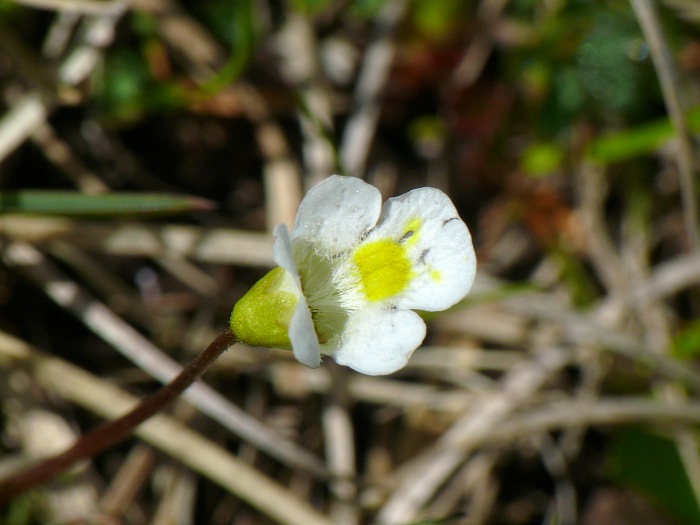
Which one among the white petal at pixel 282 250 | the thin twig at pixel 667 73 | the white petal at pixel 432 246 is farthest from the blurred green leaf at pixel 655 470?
the white petal at pixel 282 250

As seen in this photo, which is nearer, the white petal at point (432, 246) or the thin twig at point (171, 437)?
the white petal at point (432, 246)

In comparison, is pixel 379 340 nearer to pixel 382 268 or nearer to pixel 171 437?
pixel 382 268

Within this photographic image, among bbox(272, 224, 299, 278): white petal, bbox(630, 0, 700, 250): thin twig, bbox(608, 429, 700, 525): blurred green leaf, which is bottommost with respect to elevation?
bbox(272, 224, 299, 278): white petal

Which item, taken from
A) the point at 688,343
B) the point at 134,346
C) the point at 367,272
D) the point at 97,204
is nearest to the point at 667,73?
the point at 688,343

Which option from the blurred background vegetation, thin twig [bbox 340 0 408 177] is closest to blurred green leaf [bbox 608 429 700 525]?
the blurred background vegetation

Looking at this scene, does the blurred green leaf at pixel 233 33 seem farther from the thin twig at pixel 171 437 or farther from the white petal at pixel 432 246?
the white petal at pixel 432 246

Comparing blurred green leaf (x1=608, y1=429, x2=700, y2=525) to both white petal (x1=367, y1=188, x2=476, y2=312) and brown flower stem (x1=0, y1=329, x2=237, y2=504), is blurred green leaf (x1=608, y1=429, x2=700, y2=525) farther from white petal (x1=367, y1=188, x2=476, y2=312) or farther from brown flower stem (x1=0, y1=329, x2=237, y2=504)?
brown flower stem (x1=0, y1=329, x2=237, y2=504)

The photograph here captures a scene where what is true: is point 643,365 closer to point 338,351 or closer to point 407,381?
point 407,381
